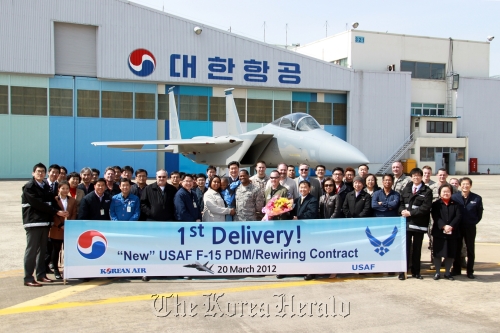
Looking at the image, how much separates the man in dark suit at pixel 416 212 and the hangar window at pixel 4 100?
94.1ft

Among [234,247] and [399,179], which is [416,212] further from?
[234,247]

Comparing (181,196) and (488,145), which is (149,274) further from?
(488,145)

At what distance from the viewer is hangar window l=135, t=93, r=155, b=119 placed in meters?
32.7

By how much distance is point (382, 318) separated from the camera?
17.4 feet

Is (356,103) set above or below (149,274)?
above

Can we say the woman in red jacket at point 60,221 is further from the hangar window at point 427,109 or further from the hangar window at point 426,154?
the hangar window at point 427,109

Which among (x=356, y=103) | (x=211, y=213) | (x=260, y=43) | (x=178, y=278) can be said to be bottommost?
(x=178, y=278)

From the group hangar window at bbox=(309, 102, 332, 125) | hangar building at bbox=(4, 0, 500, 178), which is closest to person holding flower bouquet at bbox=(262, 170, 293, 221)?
hangar building at bbox=(4, 0, 500, 178)

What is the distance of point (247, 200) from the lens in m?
7.61

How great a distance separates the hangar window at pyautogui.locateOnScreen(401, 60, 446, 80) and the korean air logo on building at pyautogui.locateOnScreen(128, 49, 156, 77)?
2273 cm

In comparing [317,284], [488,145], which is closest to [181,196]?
[317,284]

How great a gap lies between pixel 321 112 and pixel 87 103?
1812 centimetres

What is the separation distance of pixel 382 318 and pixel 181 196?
3681mm

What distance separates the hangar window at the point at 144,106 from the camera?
32656mm
